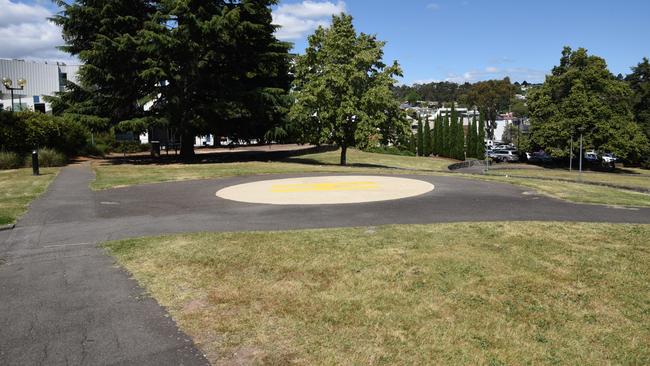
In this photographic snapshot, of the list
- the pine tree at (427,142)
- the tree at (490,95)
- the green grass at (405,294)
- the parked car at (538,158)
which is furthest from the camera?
Answer: the tree at (490,95)

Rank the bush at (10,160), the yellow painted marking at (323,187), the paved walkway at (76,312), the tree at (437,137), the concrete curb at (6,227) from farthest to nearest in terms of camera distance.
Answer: the tree at (437,137)
the bush at (10,160)
the yellow painted marking at (323,187)
the concrete curb at (6,227)
the paved walkway at (76,312)

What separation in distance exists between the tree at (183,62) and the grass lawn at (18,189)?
21.2ft

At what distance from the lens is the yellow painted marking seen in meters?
17.5

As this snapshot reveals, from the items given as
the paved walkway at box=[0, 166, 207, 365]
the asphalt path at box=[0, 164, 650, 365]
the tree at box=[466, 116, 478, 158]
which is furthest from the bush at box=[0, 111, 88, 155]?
the tree at box=[466, 116, 478, 158]

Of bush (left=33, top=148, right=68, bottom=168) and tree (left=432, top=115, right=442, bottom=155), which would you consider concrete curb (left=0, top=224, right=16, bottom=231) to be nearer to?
bush (left=33, top=148, right=68, bottom=168)

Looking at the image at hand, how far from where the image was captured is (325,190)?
57.0 ft

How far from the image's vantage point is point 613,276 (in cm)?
753

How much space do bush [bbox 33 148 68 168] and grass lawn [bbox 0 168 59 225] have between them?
72.7 inches

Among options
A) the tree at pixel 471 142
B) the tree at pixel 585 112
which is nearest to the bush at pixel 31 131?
the tree at pixel 585 112

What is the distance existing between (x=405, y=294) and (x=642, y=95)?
68767mm

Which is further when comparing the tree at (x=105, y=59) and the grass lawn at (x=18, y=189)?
the tree at (x=105, y=59)

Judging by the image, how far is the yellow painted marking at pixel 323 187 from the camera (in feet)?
57.5

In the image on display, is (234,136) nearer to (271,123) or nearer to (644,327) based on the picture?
(271,123)

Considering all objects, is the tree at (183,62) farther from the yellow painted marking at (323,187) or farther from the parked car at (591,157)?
the parked car at (591,157)
